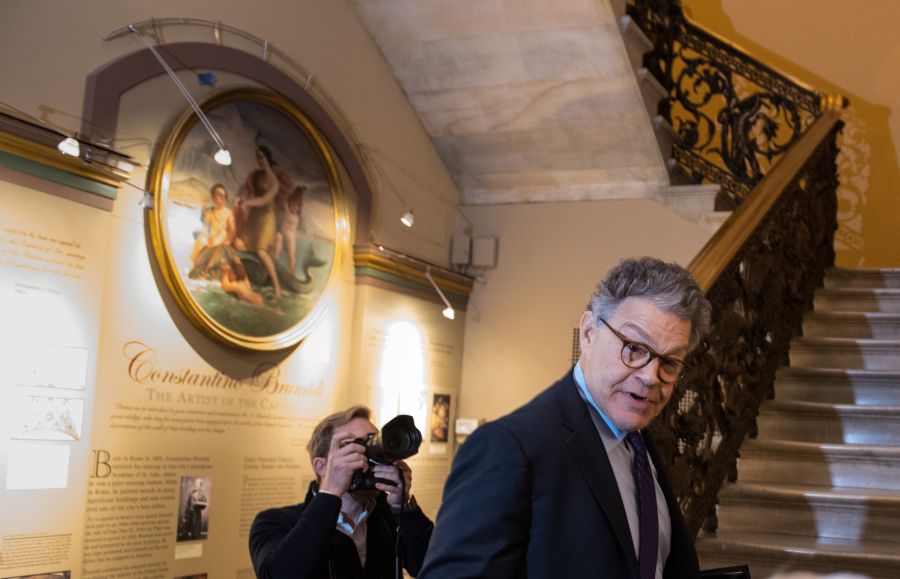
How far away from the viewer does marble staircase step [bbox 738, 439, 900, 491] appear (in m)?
5.14

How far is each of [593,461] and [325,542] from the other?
1963 mm

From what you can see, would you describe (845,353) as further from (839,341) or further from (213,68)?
(213,68)

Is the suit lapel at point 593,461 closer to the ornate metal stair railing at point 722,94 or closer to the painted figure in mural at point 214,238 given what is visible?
the painted figure in mural at point 214,238

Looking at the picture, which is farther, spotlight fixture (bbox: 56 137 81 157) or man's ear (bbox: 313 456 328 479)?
spotlight fixture (bbox: 56 137 81 157)

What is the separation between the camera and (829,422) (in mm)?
5648

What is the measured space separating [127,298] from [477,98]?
395 cm

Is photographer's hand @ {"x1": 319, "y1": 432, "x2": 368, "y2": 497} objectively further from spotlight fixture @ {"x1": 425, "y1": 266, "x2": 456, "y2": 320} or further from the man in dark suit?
spotlight fixture @ {"x1": 425, "y1": 266, "x2": 456, "y2": 320}

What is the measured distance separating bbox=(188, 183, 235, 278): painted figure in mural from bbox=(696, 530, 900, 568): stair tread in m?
3.75

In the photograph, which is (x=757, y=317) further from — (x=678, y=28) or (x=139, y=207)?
(x=678, y=28)

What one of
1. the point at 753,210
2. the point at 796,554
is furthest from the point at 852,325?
the point at 796,554

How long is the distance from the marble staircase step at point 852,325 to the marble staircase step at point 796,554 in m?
2.21

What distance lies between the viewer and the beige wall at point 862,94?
1088 cm

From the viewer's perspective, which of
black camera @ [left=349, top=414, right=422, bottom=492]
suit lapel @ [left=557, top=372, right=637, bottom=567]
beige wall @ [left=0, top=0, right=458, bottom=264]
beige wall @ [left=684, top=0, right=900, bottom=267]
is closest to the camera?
suit lapel @ [left=557, top=372, right=637, bottom=567]

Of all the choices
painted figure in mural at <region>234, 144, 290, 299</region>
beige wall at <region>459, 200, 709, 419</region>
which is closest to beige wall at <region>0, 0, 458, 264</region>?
beige wall at <region>459, 200, 709, 419</region>
